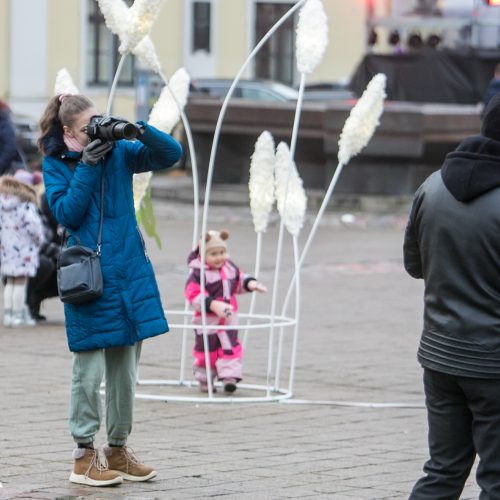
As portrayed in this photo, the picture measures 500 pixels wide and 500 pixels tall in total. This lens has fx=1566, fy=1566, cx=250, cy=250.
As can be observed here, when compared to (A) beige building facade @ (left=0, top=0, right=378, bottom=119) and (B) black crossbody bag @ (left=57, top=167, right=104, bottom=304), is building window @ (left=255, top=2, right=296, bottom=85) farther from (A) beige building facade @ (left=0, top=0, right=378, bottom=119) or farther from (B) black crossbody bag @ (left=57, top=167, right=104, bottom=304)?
(B) black crossbody bag @ (left=57, top=167, right=104, bottom=304)

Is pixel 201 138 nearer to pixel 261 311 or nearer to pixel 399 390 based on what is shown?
pixel 261 311

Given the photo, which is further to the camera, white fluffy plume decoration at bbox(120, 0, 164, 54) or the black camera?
white fluffy plume decoration at bbox(120, 0, 164, 54)

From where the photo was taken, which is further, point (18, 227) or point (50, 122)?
point (18, 227)

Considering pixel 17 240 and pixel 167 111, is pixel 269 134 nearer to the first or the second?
pixel 167 111

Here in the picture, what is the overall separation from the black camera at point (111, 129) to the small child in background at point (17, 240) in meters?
6.13

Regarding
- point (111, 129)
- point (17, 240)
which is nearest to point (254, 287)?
point (111, 129)

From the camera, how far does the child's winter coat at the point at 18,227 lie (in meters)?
12.6

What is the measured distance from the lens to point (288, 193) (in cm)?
940

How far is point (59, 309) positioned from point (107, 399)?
7203 millimetres

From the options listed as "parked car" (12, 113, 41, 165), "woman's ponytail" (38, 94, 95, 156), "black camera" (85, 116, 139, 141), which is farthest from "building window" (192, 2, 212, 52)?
"black camera" (85, 116, 139, 141)

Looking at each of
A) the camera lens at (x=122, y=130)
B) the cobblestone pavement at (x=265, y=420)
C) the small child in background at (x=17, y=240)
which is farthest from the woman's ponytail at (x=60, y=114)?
the small child in background at (x=17, y=240)

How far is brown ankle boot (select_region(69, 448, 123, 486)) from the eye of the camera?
21.9ft

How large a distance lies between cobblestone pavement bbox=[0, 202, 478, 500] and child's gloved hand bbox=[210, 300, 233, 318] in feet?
1.80

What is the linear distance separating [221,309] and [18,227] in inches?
147
